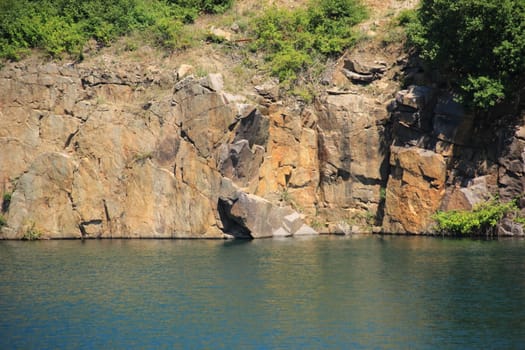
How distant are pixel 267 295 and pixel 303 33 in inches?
1001

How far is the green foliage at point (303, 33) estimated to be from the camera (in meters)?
48.3

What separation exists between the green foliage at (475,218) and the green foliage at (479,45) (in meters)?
5.06

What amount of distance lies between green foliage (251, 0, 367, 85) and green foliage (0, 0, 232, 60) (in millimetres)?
5079

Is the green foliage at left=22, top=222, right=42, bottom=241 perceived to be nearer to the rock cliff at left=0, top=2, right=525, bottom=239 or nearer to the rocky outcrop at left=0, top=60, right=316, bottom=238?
the rock cliff at left=0, top=2, right=525, bottom=239

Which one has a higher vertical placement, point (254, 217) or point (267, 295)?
point (254, 217)

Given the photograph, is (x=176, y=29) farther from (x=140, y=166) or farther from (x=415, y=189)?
(x=415, y=189)

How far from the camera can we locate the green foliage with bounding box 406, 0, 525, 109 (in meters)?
39.1

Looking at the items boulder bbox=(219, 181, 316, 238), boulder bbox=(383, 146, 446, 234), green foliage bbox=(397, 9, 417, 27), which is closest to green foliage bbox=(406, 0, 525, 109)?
boulder bbox=(383, 146, 446, 234)

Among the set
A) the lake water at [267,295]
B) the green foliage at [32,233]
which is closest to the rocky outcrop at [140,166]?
the green foliage at [32,233]

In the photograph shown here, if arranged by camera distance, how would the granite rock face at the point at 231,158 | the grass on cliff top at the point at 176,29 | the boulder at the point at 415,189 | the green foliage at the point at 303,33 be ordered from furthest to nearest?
the grass on cliff top at the point at 176,29
the green foliage at the point at 303,33
the granite rock face at the point at 231,158
the boulder at the point at 415,189

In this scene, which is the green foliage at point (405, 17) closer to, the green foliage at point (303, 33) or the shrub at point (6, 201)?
the green foliage at point (303, 33)

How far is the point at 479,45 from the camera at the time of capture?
40531 millimetres

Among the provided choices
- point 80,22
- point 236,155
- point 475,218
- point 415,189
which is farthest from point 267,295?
point 80,22

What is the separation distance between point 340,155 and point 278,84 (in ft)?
18.9
